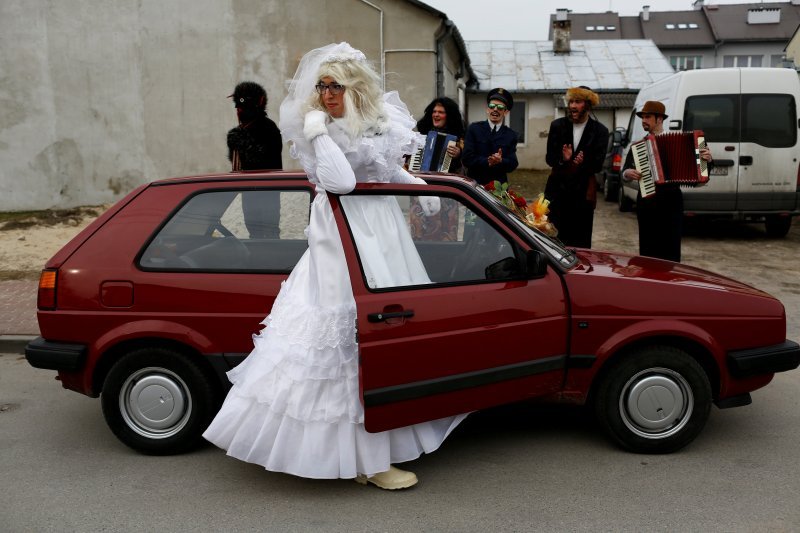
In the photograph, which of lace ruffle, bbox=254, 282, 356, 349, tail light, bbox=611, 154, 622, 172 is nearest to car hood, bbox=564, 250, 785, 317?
lace ruffle, bbox=254, 282, 356, 349

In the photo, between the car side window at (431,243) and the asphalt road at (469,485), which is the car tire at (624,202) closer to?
the asphalt road at (469,485)

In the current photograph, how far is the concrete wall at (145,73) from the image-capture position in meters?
14.8

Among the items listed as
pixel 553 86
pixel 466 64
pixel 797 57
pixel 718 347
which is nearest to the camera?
pixel 718 347

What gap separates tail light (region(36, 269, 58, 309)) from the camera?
4.45m

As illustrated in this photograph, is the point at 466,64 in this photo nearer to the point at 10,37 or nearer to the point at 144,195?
the point at 10,37

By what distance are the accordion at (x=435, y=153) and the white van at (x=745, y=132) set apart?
17.4 feet

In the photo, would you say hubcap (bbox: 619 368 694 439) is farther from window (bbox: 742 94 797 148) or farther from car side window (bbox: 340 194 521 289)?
window (bbox: 742 94 797 148)

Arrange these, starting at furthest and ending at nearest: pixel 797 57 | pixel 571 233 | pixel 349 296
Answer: pixel 797 57, pixel 571 233, pixel 349 296

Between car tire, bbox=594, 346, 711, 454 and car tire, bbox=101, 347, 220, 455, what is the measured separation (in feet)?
7.34

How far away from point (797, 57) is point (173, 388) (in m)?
39.2

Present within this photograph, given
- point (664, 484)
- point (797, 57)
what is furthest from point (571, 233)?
point (797, 57)

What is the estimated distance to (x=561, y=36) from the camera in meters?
32.4

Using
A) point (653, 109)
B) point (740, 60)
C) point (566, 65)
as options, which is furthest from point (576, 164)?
point (740, 60)

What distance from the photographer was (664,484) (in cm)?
398
